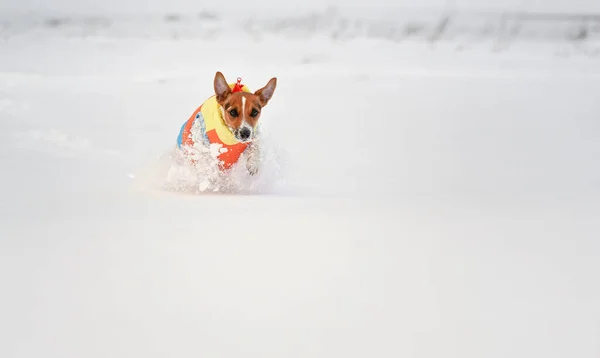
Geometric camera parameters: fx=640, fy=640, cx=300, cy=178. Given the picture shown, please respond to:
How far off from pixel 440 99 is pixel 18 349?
562 cm

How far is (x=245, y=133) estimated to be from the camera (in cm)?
294

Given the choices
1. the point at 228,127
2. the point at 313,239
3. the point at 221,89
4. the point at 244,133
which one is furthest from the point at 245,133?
the point at 313,239

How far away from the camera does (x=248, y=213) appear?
2.43 meters

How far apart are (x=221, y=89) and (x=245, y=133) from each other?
0.89ft

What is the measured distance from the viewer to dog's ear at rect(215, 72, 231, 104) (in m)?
3.02

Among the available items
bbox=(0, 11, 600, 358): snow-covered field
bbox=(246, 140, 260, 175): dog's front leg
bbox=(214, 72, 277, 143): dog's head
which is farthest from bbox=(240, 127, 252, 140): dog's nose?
bbox=(0, 11, 600, 358): snow-covered field

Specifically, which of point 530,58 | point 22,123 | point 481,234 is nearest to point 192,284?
point 481,234

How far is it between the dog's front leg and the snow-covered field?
13cm

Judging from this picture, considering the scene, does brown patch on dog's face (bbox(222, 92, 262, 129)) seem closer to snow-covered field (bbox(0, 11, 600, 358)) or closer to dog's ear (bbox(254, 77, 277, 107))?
dog's ear (bbox(254, 77, 277, 107))

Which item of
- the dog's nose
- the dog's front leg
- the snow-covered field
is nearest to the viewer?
the snow-covered field

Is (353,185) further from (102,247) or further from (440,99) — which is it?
(440,99)

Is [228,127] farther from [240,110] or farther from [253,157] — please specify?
[253,157]

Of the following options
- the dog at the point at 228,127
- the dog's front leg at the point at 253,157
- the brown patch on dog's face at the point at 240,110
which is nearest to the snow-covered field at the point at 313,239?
the dog's front leg at the point at 253,157

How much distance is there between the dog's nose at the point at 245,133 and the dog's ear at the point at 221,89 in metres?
0.22
